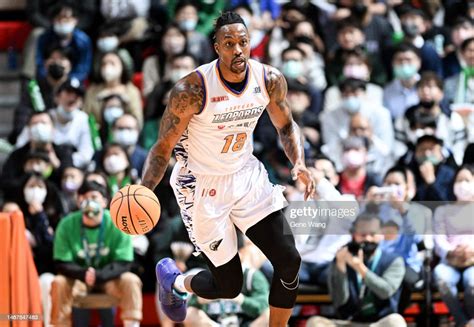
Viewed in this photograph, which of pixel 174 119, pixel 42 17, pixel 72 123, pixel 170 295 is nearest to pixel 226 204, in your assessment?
pixel 174 119

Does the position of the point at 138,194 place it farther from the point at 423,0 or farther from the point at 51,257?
the point at 423,0

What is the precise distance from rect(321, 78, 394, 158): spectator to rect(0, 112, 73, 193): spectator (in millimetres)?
2960

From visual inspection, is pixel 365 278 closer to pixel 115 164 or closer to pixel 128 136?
pixel 115 164

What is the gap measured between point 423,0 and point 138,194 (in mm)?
8099

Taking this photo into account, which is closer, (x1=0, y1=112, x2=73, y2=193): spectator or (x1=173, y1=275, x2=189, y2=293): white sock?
(x1=173, y1=275, x2=189, y2=293): white sock

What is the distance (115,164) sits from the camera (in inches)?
487

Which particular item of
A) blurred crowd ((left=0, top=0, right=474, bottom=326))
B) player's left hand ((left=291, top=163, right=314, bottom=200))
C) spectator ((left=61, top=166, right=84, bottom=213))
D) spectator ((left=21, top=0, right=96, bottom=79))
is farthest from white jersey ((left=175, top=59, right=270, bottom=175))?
spectator ((left=21, top=0, right=96, bottom=79))

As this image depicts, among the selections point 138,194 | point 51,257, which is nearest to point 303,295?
point 51,257

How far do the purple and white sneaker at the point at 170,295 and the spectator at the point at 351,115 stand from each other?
400 centimetres

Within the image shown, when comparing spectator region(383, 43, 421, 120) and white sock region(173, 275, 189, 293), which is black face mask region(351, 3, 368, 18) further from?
white sock region(173, 275, 189, 293)

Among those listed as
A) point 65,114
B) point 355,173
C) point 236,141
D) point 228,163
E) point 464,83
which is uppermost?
point 464,83

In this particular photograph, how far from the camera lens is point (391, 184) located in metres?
11.7

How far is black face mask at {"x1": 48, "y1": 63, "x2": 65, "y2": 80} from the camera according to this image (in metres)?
14.1

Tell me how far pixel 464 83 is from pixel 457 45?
651 millimetres
